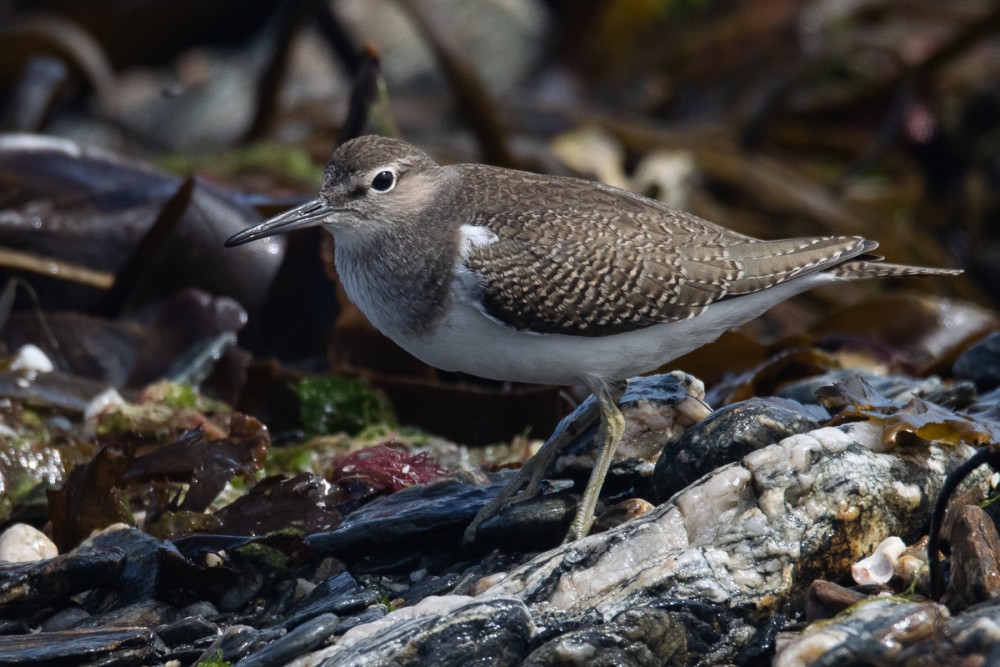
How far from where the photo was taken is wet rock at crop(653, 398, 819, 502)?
4.25 meters

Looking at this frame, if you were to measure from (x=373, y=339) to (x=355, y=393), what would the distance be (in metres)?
0.37

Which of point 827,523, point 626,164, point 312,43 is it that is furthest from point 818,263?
point 312,43

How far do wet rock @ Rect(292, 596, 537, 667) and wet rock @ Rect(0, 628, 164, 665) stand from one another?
1.91 feet

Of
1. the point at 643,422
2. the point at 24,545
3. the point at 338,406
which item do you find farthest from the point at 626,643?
the point at 338,406

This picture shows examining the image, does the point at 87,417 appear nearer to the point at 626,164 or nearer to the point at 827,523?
the point at 827,523

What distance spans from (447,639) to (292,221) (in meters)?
1.99

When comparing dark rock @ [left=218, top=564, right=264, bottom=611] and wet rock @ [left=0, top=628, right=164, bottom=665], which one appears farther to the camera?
dark rock @ [left=218, top=564, right=264, bottom=611]

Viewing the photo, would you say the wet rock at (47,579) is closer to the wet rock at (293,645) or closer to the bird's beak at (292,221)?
the wet rock at (293,645)

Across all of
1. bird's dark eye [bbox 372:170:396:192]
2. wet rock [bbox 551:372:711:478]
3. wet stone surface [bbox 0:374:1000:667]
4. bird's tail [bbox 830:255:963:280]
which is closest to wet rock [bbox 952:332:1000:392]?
bird's tail [bbox 830:255:963:280]

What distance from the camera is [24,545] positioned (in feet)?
15.5

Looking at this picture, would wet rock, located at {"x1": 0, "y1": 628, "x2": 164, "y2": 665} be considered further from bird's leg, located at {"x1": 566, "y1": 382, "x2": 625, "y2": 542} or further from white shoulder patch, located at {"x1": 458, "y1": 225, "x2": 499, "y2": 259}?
white shoulder patch, located at {"x1": 458, "y1": 225, "x2": 499, "y2": 259}

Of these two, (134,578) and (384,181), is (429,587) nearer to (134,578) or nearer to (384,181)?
(134,578)

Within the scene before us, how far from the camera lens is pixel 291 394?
607cm

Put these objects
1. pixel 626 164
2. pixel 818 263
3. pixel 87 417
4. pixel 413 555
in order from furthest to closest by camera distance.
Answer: pixel 626 164 → pixel 87 417 → pixel 818 263 → pixel 413 555
